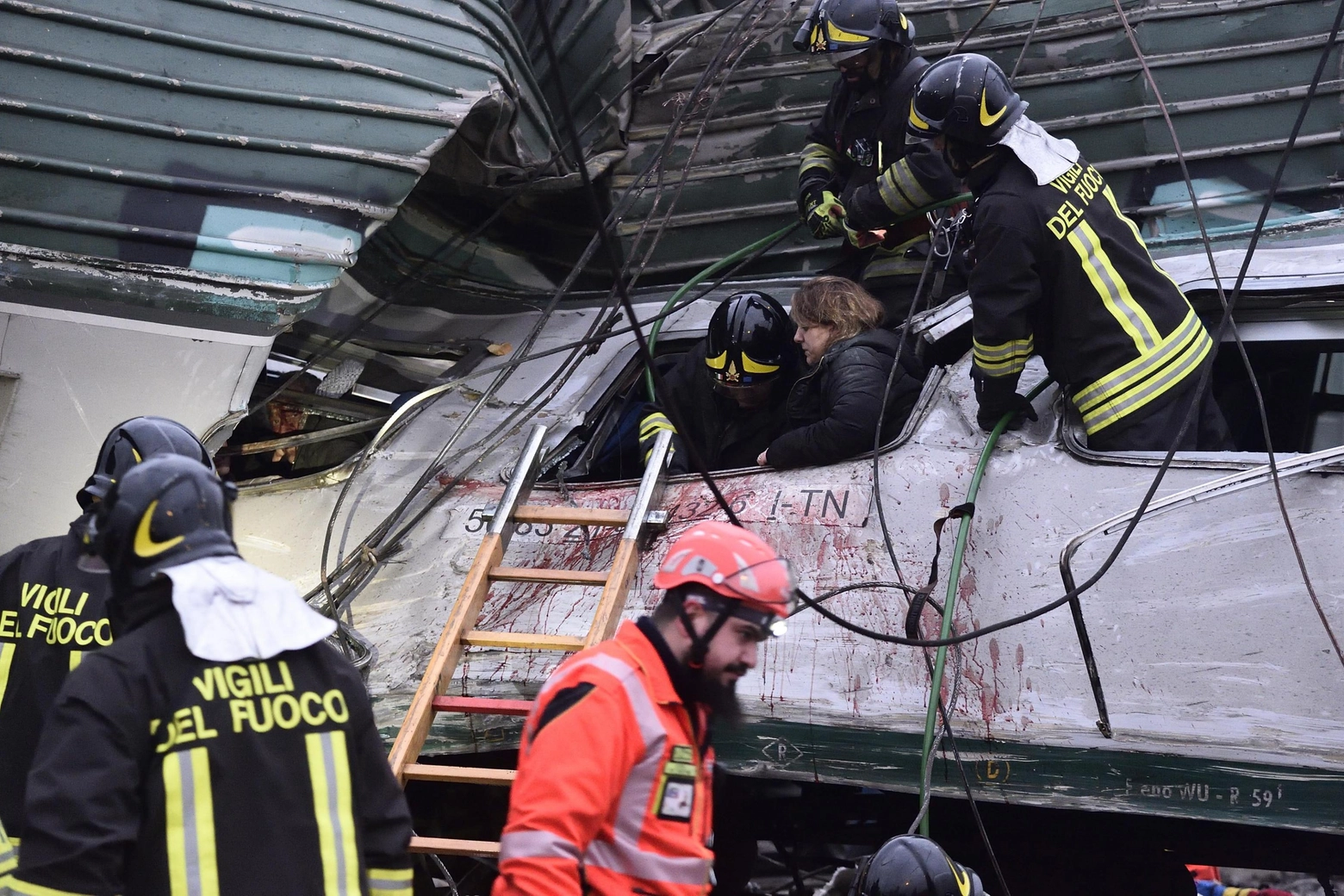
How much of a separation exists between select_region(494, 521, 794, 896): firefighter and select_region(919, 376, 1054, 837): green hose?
1188mm

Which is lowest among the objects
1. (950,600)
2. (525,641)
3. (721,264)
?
(525,641)

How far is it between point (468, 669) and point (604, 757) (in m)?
1.92

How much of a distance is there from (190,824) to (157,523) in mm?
425

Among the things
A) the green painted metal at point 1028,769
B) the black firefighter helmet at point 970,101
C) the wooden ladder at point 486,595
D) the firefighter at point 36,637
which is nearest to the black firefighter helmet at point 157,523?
the firefighter at point 36,637

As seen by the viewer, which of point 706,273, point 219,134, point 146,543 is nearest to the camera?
point 146,543

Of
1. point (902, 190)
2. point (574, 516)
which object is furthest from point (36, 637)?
point (902, 190)

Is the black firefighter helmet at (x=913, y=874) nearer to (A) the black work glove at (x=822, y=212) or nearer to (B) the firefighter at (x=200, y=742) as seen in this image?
(B) the firefighter at (x=200, y=742)

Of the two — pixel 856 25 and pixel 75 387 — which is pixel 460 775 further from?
pixel 856 25

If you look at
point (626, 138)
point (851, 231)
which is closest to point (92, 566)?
point (851, 231)

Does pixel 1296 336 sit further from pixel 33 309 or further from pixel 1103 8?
pixel 33 309

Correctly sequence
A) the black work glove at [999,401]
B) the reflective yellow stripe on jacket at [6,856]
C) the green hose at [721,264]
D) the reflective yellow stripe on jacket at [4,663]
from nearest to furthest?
the reflective yellow stripe on jacket at [6,856], the reflective yellow stripe on jacket at [4,663], the black work glove at [999,401], the green hose at [721,264]

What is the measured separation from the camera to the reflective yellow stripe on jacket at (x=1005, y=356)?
11.6 ft

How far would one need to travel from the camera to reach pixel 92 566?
2406mm

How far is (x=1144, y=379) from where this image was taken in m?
3.50
